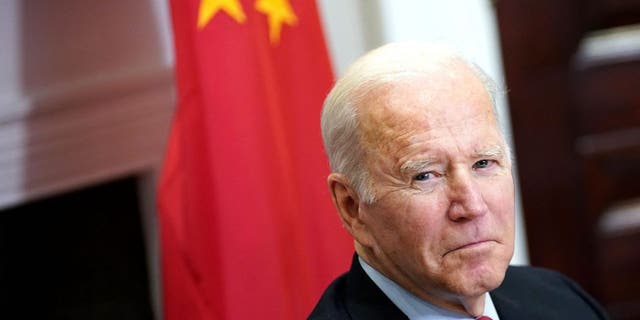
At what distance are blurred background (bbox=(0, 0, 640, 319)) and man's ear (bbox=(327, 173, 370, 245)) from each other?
0.86m

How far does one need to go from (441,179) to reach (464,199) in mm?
38

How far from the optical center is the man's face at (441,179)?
3.60 feet

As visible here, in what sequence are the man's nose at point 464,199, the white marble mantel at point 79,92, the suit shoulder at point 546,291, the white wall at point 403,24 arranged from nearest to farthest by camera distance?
the man's nose at point 464,199
the suit shoulder at point 546,291
the white marble mantel at point 79,92
the white wall at point 403,24

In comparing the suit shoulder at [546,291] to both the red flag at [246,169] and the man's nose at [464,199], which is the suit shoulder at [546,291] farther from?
the red flag at [246,169]

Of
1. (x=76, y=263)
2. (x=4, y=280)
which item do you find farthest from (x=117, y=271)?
(x=4, y=280)

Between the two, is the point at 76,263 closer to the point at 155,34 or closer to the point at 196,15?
the point at 155,34

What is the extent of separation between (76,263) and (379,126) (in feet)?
3.83

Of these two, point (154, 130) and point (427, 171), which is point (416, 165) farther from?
Result: point (154, 130)

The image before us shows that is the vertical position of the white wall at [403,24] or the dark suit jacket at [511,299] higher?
the white wall at [403,24]

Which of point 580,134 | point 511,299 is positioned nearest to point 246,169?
point 511,299

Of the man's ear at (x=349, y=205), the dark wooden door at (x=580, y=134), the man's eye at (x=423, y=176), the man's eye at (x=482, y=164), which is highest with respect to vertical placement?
the man's eye at (x=423, y=176)

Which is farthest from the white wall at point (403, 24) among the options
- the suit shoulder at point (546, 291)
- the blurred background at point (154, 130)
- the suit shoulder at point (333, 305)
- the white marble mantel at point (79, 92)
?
the suit shoulder at point (333, 305)

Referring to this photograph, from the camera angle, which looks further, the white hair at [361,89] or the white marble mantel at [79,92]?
the white marble mantel at [79,92]

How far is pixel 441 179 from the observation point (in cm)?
112
